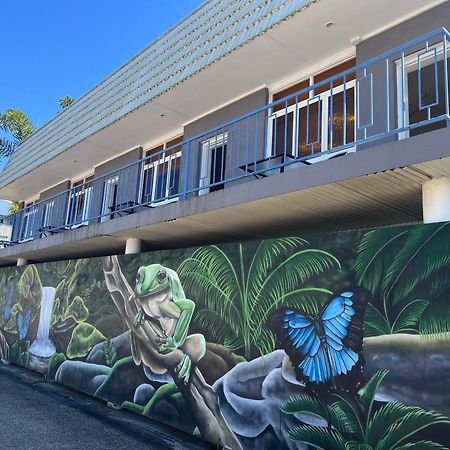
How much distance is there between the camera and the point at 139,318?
276 inches

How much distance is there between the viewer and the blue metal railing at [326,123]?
188 inches

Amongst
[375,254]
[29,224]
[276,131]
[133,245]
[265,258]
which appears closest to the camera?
[375,254]

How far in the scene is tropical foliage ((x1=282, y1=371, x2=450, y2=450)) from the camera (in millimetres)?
3613

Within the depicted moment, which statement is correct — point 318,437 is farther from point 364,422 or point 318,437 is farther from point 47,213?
point 47,213

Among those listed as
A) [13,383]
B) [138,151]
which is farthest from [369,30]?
[13,383]

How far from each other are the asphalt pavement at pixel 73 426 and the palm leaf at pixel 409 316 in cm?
312

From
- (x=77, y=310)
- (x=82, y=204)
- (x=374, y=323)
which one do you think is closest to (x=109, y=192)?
(x=82, y=204)

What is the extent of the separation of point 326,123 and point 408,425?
4.58 m

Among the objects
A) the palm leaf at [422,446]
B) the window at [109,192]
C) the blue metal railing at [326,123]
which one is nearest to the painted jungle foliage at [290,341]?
the palm leaf at [422,446]

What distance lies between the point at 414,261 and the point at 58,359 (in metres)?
7.85

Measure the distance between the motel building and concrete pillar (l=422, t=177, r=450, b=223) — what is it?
0.6 inches

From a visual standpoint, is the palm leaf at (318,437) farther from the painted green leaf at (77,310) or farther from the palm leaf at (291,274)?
the painted green leaf at (77,310)

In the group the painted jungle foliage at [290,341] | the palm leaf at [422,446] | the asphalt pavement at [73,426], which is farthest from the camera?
the asphalt pavement at [73,426]

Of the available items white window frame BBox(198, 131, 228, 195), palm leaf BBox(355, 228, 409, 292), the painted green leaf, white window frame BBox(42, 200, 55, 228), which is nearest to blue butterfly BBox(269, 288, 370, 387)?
palm leaf BBox(355, 228, 409, 292)
